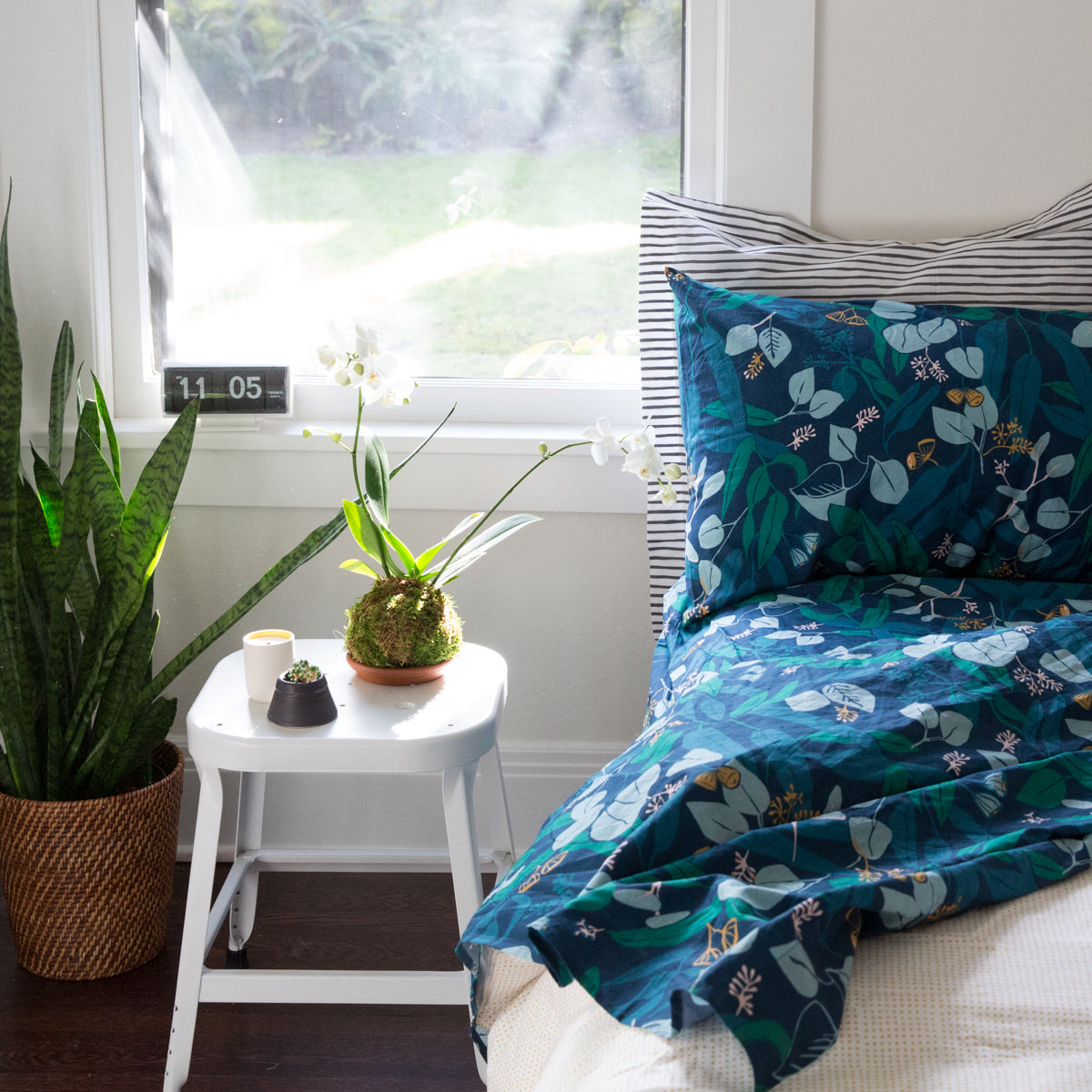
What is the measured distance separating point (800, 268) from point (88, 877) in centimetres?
135

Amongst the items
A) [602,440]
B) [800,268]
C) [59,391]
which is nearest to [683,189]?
[800,268]

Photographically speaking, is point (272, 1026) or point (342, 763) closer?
point (342, 763)

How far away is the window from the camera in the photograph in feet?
6.09

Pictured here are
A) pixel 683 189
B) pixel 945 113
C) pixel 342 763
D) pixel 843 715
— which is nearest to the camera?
pixel 843 715

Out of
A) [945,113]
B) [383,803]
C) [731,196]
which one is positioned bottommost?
[383,803]

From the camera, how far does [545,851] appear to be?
836 mm

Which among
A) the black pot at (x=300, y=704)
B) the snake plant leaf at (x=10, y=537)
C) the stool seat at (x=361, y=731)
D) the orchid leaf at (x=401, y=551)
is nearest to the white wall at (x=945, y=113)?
the orchid leaf at (x=401, y=551)

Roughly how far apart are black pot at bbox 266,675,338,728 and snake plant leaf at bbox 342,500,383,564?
0.67 ft

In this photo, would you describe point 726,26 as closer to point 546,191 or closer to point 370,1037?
point 546,191

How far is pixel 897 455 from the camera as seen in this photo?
1379 mm

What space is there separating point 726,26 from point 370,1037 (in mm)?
1598

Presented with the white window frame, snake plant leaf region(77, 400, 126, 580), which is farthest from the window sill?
snake plant leaf region(77, 400, 126, 580)

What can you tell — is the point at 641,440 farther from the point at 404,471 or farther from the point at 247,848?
the point at 247,848

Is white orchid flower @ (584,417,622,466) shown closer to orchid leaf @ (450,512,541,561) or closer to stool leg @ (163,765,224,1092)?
orchid leaf @ (450,512,541,561)
